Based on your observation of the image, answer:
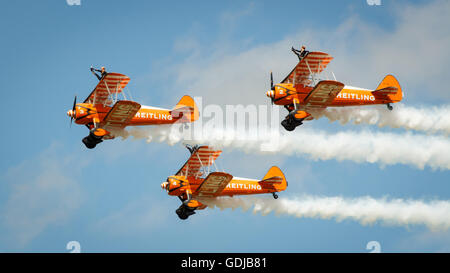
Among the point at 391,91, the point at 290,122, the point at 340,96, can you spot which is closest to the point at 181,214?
the point at 290,122

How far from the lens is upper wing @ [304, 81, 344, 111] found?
44406 millimetres

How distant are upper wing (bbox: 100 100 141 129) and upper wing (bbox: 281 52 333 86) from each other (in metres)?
7.13

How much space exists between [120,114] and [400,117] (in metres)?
13.9

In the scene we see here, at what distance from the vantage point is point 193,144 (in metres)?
47.9

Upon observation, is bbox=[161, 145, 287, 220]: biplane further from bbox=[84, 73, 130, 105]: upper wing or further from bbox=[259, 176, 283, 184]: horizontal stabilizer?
bbox=[84, 73, 130, 105]: upper wing

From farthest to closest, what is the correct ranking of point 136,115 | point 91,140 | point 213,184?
point 136,115 < point 91,140 < point 213,184

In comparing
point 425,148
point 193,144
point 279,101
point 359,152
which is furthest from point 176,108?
point 425,148

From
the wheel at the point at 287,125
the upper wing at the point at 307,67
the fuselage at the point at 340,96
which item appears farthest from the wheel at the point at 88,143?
the upper wing at the point at 307,67

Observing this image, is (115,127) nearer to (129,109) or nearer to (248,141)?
(129,109)

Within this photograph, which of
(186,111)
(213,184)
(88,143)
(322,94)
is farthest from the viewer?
(186,111)

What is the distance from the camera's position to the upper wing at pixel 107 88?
46406 millimetres

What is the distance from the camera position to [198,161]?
46.8 metres

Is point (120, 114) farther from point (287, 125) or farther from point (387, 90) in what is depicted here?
point (387, 90)

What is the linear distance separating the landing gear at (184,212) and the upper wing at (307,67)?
739 centimetres
